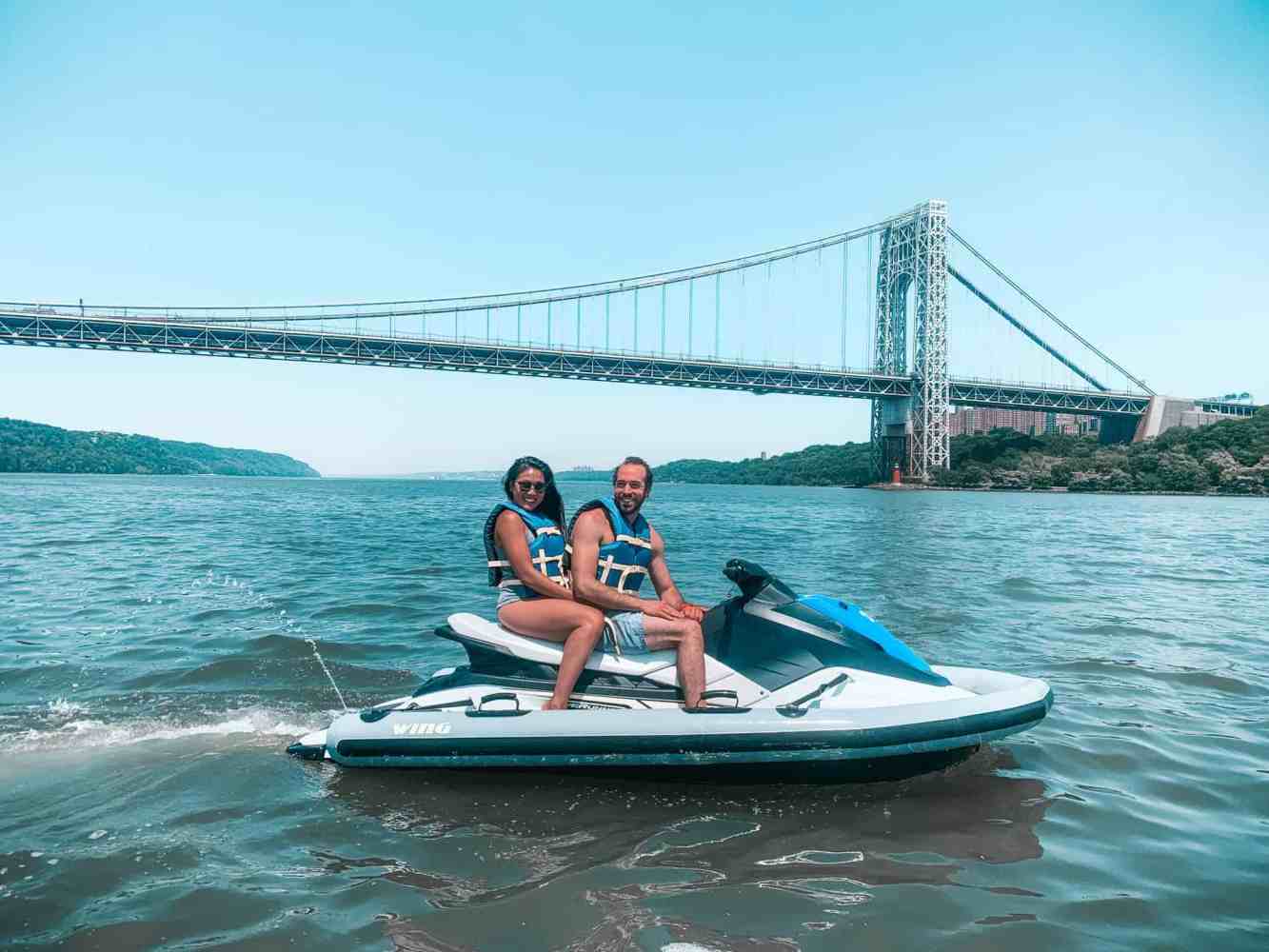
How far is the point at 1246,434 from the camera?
51.5 meters

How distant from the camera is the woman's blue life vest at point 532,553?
396 centimetres

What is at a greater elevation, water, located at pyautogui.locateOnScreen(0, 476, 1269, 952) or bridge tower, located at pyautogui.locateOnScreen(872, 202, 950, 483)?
bridge tower, located at pyautogui.locateOnScreen(872, 202, 950, 483)

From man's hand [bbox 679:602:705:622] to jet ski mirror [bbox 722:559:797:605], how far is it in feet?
0.75

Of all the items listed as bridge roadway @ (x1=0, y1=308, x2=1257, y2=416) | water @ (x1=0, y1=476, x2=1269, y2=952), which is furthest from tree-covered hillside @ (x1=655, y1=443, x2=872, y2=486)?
water @ (x1=0, y1=476, x2=1269, y2=952)

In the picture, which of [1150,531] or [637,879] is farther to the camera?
[1150,531]

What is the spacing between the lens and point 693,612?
392 centimetres

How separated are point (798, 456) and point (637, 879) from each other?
96.6m

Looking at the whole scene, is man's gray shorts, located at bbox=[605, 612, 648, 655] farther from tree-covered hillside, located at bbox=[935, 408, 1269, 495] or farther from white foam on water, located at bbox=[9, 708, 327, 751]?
tree-covered hillside, located at bbox=[935, 408, 1269, 495]

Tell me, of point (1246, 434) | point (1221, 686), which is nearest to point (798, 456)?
point (1246, 434)

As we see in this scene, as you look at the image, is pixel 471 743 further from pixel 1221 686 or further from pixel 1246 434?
pixel 1246 434

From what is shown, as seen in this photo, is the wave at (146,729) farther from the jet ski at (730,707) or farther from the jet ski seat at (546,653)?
the jet ski seat at (546,653)

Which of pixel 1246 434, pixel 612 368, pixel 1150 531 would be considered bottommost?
pixel 1150 531

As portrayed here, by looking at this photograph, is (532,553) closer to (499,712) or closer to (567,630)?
(567,630)

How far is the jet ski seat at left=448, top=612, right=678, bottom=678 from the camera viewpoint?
389 cm
